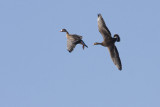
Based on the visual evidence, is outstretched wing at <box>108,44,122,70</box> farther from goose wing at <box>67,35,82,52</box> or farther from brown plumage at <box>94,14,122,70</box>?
goose wing at <box>67,35,82,52</box>

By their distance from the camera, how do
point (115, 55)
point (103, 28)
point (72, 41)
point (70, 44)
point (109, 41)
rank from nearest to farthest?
point (103, 28)
point (109, 41)
point (115, 55)
point (70, 44)
point (72, 41)

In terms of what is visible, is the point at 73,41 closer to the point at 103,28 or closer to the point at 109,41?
the point at 109,41

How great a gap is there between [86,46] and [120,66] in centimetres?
877

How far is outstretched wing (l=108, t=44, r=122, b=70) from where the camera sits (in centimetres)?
6184

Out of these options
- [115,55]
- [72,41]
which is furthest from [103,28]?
[72,41]

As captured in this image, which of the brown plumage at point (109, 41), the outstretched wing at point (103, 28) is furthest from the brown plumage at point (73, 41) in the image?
the outstretched wing at point (103, 28)

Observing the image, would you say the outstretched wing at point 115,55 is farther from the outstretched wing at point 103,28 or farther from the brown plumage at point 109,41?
the outstretched wing at point 103,28

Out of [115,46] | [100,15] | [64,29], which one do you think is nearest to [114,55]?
[115,46]

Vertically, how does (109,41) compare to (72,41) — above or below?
below

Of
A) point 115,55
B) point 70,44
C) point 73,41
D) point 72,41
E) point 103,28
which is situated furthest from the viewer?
point 72,41

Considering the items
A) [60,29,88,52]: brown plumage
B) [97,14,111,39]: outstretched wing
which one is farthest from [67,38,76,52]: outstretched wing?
[97,14,111,39]: outstretched wing

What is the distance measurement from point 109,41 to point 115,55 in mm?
1981

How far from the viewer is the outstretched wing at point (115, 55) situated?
2435 inches

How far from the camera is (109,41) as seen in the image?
61.2m
